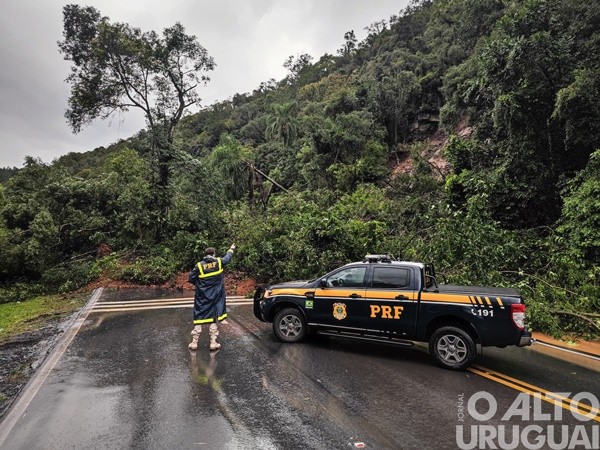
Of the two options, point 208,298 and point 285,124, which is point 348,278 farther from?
point 285,124

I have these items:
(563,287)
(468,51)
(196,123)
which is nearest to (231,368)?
(563,287)

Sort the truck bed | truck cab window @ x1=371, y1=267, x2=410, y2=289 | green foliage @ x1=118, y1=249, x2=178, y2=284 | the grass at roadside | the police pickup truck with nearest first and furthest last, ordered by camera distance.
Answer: the police pickup truck, the truck bed, truck cab window @ x1=371, y1=267, x2=410, y2=289, the grass at roadside, green foliage @ x1=118, y1=249, x2=178, y2=284

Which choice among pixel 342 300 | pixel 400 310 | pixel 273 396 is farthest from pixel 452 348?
pixel 273 396

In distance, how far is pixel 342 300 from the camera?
7.02 metres

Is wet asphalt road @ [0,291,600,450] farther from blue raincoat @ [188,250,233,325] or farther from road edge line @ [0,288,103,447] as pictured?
blue raincoat @ [188,250,233,325]

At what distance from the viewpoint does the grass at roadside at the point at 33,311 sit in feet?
30.9

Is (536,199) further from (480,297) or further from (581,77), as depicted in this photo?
(480,297)

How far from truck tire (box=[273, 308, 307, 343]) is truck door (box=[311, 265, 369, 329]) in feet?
1.03

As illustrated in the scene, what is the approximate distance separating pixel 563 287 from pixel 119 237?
56.0 feet

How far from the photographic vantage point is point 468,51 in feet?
116

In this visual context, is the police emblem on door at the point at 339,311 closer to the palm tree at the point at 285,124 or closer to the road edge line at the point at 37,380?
the road edge line at the point at 37,380

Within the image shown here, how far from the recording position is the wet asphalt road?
4223 mm

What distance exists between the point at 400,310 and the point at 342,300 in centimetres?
108

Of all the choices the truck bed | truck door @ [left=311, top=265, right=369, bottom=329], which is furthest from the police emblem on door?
the truck bed
